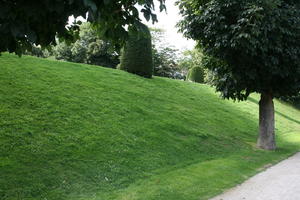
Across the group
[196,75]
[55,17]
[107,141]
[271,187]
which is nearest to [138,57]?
[107,141]

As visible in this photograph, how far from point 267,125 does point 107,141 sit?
7.64m

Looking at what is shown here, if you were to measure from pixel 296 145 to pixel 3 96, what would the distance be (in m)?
13.3

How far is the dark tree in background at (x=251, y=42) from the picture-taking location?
11.3 meters

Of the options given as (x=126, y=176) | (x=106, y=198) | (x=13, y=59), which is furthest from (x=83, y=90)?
(x=106, y=198)

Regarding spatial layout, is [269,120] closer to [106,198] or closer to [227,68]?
[227,68]

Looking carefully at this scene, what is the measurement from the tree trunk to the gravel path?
10.0 feet

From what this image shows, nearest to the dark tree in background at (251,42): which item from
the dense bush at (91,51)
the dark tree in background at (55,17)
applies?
the dark tree in background at (55,17)

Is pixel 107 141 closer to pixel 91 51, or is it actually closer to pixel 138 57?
pixel 138 57

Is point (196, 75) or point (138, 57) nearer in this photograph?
point (138, 57)

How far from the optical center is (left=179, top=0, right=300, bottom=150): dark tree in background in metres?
11.3

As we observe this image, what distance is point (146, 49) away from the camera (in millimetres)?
19234

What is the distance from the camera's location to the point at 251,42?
35.9 ft

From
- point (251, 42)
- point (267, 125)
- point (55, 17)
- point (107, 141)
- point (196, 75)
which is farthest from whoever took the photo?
point (196, 75)

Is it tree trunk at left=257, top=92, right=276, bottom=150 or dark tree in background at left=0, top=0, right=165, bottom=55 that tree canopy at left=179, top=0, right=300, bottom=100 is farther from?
dark tree in background at left=0, top=0, right=165, bottom=55
